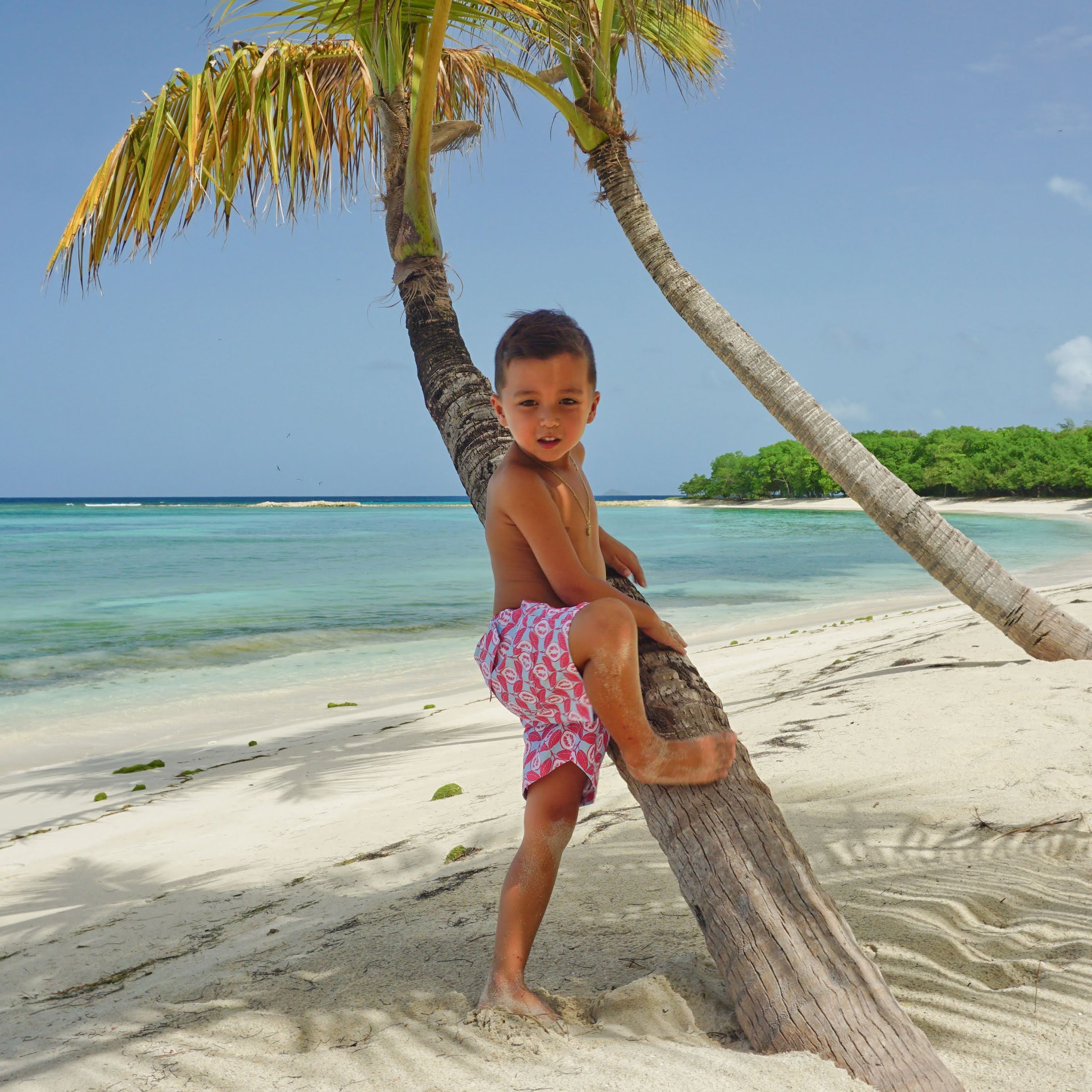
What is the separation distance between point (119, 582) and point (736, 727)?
63.9 ft

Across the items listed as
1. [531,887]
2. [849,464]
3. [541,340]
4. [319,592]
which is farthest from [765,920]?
[319,592]

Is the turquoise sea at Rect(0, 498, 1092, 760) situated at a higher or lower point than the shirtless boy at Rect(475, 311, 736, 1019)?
lower

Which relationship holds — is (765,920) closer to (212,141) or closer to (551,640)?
(551,640)

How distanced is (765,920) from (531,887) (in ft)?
1.77

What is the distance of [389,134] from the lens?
3867 millimetres

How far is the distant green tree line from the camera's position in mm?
49625

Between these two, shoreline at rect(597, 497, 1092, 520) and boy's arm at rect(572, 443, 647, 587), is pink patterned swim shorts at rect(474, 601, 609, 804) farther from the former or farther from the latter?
shoreline at rect(597, 497, 1092, 520)

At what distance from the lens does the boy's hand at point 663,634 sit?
216 centimetres

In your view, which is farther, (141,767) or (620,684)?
(141,767)

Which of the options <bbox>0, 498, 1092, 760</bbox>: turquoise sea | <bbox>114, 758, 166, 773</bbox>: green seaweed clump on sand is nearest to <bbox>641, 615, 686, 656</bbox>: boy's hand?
<bbox>114, 758, 166, 773</bbox>: green seaweed clump on sand

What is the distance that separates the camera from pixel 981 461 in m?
54.1

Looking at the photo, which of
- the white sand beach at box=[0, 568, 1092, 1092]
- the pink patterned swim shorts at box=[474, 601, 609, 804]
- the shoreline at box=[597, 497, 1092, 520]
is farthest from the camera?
the shoreline at box=[597, 497, 1092, 520]

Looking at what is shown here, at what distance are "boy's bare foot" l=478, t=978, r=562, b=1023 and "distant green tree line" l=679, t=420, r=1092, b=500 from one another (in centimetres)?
4372

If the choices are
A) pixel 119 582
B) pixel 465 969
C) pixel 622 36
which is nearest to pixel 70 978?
pixel 465 969
